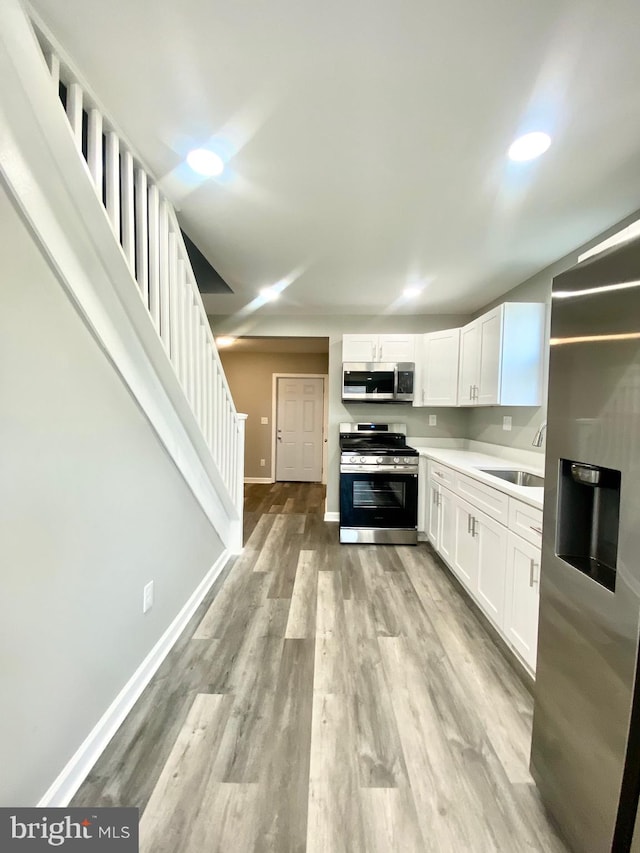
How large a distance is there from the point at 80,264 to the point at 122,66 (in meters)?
0.63

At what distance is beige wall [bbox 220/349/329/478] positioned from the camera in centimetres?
666

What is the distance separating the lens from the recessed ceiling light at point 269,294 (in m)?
3.42

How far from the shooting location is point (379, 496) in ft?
11.9

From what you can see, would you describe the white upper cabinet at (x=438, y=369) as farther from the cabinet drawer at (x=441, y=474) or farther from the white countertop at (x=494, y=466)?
the cabinet drawer at (x=441, y=474)

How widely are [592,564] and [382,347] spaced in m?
3.16

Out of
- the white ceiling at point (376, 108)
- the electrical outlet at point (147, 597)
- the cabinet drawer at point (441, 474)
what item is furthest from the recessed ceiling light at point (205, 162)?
the cabinet drawer at point (441, 474)

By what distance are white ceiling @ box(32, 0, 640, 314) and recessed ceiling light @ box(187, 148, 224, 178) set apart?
0.12 feet

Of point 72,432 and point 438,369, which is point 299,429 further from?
point 72,432

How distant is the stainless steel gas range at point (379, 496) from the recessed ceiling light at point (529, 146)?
250 cm

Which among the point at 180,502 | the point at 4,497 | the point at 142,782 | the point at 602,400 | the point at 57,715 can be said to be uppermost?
the point at 602,400

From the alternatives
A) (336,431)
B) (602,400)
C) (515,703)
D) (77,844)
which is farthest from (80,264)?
(336,431)

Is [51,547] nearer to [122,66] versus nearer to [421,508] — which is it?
[122,66]

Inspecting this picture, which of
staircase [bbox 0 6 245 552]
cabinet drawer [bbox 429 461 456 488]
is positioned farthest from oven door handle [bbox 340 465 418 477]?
staircase [bbox 0 6 245 552]

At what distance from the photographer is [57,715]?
1.19 metres
